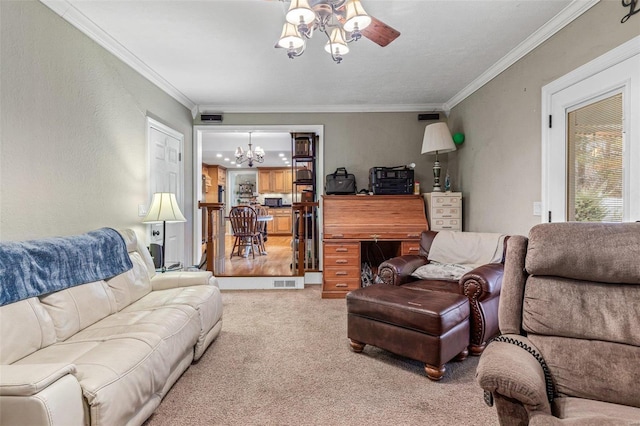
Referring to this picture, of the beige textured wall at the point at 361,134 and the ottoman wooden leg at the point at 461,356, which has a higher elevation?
the beige textured wall at the point at 361,134

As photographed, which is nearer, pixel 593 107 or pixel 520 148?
pixel 593 107

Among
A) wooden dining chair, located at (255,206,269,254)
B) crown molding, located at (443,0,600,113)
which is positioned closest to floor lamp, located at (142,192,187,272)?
wooden dining chair, located at (255,206,269,254)

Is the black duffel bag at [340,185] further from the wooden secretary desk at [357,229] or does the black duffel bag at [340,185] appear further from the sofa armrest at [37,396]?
the sofa armrest at [37,396]

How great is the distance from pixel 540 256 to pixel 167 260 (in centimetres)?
373

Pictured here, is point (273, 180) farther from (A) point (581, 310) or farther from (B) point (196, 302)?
(A) point (581, 310)

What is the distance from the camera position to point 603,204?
6.81 feet

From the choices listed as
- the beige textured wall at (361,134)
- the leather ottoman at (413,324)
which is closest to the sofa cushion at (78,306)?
the leather ottoman at (413,324)

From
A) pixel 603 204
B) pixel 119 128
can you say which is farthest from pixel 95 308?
pixel 603 204

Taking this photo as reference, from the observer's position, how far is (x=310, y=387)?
6.35 ft

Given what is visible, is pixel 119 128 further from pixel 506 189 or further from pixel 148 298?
pixel 506 189

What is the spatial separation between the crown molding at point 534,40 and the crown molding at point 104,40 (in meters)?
3.61

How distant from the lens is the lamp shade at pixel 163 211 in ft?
9.68

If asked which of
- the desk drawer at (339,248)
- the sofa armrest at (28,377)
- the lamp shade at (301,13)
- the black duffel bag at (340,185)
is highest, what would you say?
the lamp shade at (301,13)

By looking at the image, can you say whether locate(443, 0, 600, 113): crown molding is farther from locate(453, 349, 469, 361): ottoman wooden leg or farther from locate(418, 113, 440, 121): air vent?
locate(453, 349, 469, 361): ottoman wooden leg
